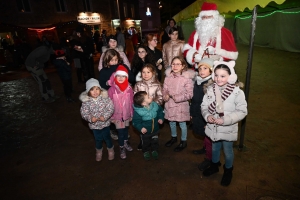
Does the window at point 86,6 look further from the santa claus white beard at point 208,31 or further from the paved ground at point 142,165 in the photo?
the santa claus white beard at point 208,31

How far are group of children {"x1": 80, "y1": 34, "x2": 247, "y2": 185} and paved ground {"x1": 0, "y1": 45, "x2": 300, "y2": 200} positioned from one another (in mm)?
228

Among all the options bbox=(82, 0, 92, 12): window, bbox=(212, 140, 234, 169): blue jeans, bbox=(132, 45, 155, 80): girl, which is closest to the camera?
bbox=(212, 140, 234, 169): blue jeans

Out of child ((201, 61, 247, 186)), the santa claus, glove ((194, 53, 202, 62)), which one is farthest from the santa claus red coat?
child ((201, 61, 247, 186))

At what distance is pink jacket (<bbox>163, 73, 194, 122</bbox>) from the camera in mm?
3156

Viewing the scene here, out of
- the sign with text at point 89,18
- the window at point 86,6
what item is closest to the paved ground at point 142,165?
the sign with text at point 89,18

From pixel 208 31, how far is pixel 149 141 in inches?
81.1

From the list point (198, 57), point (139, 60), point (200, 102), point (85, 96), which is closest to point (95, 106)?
point (85, 96)

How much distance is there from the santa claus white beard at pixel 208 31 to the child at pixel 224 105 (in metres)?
0.97

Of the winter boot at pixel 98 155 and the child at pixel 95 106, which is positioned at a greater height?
the child at pixel 95 106

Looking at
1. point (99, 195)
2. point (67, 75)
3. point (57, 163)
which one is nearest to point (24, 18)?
point (67, 75)

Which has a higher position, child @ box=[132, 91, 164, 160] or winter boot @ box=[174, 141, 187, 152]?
child @ box=[132, 91, 164, 160]

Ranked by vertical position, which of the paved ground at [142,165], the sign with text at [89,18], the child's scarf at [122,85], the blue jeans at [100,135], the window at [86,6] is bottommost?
the paved ground at [142,165]

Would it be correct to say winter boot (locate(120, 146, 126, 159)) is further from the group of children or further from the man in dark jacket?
the man in dark jacket

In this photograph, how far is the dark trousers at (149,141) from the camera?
3.26 metres
